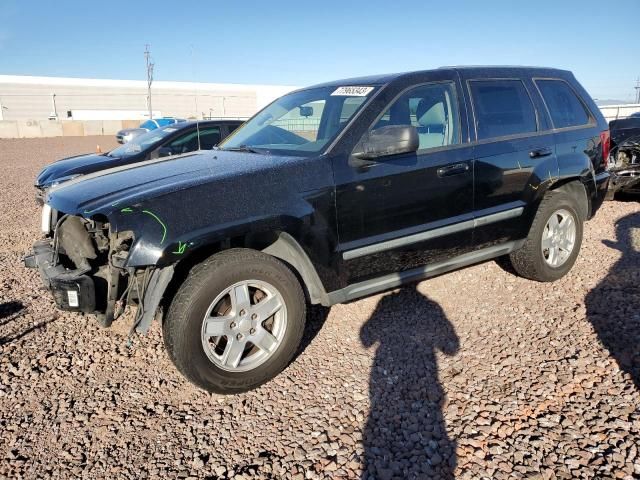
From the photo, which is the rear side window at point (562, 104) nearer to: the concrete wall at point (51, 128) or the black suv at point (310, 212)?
the black suv at point (310, 212)

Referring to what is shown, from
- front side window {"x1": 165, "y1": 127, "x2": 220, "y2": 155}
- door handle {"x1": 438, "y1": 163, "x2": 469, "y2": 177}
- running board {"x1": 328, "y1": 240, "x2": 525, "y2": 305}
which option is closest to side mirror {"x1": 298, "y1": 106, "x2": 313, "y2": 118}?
door handle {"x1": 438, "y1": 163, "x2": 469, "y2": 177}

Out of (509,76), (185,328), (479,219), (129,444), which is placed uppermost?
(509,76)

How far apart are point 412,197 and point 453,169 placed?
449mm

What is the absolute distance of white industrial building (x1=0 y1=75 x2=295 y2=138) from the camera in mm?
60125

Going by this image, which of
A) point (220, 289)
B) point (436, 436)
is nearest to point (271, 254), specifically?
point (220, 289)

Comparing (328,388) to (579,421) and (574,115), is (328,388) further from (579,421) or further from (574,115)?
(574,115)

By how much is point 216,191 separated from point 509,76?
2928mm

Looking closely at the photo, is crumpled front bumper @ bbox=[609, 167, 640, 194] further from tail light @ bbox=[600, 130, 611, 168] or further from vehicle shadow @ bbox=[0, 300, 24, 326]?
vehicle shadow @ bbox=[0, 300, 24, 326]

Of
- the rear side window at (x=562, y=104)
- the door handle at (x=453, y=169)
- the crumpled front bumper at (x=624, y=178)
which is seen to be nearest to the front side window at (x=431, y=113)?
the door handle at (x=453, y=169)

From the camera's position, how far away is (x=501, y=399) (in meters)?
2.81

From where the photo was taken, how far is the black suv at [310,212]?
9.05 feet

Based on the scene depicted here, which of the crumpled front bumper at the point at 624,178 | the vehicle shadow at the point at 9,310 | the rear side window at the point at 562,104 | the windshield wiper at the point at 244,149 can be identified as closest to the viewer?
the windshield wiper at the point at 244,149

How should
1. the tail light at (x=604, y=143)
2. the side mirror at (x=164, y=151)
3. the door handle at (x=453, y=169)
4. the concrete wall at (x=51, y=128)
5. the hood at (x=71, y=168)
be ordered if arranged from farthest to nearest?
the concrete wall at (x=51, y=128), the side mirror at (x=164, y=151), the hood at (x=71, y=168), the tail light at (x=604, y=143), the door handle at (x=453, y=169)

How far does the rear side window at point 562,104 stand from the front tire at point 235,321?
3.02 m
